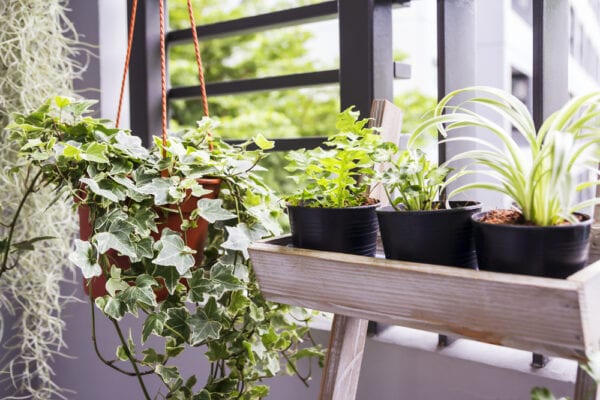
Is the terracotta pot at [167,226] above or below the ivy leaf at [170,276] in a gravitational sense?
above

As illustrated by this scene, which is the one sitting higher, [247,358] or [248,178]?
[248,178]

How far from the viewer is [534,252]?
545mm

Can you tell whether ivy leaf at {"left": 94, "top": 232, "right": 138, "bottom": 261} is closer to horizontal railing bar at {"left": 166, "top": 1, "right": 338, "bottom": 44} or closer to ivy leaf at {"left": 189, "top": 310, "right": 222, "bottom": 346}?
ivy leaf at {"left": 189, "top": 310, "right": 222, "bottom": 346}

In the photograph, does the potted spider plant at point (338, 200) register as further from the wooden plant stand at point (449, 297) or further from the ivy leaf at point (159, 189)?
the ivy leaf at point (159, 189)

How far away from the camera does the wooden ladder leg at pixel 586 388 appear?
0.56m

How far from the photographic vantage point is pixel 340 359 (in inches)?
31.0

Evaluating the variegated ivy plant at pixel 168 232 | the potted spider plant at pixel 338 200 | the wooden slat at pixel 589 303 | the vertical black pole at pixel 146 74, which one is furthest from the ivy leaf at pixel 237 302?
the vertical black pole at pixel 146 74

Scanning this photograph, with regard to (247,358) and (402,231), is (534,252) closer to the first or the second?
(402,231)

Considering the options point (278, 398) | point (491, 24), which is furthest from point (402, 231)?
point (491, 24)

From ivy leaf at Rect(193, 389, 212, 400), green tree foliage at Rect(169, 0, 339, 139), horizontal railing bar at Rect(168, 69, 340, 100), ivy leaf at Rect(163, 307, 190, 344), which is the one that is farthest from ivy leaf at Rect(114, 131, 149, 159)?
green tree foliage at Rect(169, 0, 339, 139)

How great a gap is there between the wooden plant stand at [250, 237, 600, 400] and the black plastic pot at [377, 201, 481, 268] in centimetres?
3

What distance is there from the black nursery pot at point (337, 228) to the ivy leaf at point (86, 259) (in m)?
0.30

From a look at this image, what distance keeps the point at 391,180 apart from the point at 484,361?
450mm

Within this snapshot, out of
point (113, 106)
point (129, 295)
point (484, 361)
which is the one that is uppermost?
point (113, 106)
